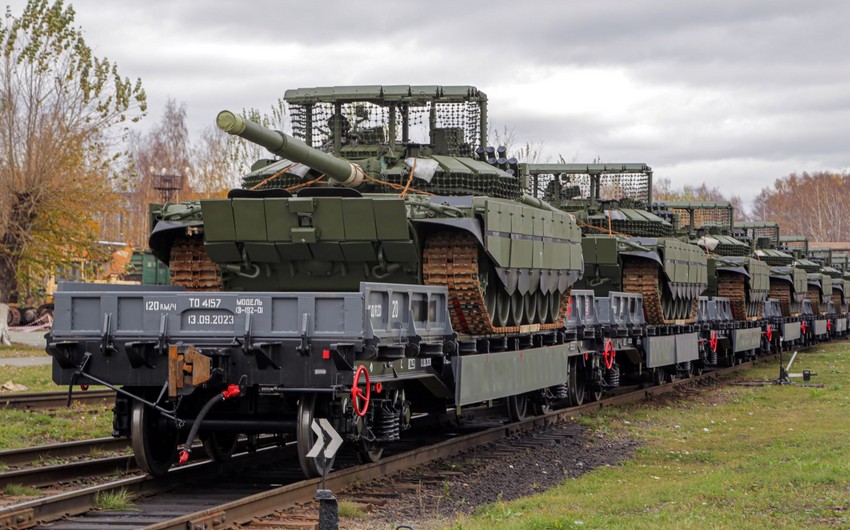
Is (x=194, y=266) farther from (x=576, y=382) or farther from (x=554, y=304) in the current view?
(x=576, y=382)

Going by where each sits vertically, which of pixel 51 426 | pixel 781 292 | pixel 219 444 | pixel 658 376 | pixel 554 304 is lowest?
pixel 51 426

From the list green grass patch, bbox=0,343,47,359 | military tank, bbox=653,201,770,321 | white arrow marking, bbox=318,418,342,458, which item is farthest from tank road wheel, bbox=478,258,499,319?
green grass patch, bbox=0,343,47,359

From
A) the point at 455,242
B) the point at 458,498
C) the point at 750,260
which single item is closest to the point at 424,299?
the point at 455,242

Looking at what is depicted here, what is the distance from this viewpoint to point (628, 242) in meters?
24.9

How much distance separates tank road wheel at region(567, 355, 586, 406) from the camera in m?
21.2

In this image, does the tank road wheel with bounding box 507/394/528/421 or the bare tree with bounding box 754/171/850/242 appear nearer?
the tank road wheel with bounding box 507/394/528/421

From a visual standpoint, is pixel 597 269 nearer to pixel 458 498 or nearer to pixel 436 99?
pixel 436 99

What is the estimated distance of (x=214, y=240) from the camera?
14.3 m

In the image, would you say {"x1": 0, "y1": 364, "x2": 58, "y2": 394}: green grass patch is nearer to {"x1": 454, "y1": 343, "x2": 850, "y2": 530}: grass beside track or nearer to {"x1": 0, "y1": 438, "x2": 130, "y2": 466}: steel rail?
{"x1": 0, "y1": 438, "x2": 130, "y2": 466}: steel rail

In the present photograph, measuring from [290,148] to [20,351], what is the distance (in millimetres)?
21438

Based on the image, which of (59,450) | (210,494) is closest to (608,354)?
(59,450)

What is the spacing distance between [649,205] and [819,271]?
23755mm

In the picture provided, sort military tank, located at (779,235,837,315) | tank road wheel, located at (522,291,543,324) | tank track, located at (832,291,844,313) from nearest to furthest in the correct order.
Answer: tank road wheel, located at (522,291,543,324) → military tank, located at (779,235,837,315) → tank track, located at (832,291,844,313)

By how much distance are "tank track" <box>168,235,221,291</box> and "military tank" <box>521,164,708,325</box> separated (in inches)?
320
